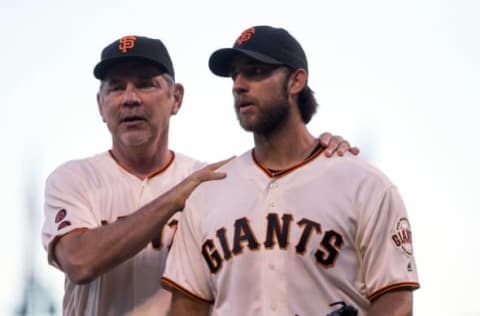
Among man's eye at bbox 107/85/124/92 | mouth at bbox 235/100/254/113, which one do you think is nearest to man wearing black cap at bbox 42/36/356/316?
man's eye at bbox 107/85/124/92

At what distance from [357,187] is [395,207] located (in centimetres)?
27

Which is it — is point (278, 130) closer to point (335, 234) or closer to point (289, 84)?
point (289, 84)

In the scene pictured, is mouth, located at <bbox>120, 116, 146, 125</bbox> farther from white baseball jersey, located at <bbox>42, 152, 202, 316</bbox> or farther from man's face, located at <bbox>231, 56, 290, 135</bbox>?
man's face, located at <bbox>231, 56, 290, 135</bbox>

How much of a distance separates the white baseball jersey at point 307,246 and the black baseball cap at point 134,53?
159 centimetres

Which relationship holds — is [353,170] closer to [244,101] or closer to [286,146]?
[286,146]

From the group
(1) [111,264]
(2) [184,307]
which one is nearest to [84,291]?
(1) [111,264]

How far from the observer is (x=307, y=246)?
718cm

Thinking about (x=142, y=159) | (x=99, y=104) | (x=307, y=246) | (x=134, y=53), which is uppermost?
(x=134, y=53)

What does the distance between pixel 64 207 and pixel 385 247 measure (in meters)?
2.54

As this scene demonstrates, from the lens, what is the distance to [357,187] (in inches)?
288

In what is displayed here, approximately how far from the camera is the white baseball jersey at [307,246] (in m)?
7.16

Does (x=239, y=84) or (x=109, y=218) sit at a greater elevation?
(x=239, y=84)

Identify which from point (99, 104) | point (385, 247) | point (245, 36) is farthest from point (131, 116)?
point (385, 247)

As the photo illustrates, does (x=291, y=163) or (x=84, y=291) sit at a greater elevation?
(x=291, y=163)
